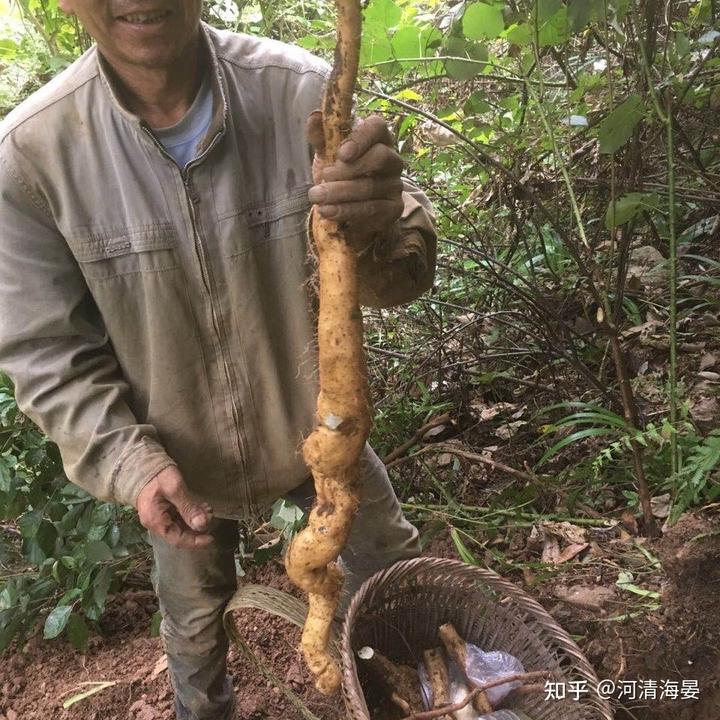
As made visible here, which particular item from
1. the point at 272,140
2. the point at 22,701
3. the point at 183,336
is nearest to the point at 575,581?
the point at 183,336

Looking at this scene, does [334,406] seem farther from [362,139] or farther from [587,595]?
[587,595]

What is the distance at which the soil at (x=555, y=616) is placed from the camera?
5.56 ft

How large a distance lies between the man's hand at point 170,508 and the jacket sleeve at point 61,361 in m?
0.02

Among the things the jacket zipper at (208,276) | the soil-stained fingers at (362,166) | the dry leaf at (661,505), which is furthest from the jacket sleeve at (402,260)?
the dry leaf at (661,505)

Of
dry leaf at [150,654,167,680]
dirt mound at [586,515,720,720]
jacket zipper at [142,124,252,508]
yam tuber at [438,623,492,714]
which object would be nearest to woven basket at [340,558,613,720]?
yam tuber at [438,623,492,714]

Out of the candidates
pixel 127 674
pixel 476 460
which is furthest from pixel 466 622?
pixel 127 674

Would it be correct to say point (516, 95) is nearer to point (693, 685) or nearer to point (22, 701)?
point (693, 685)

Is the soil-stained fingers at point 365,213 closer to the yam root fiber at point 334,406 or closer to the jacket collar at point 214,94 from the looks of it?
the yam root fiber at point 334,406

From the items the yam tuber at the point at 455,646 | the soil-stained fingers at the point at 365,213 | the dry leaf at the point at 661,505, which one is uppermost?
the soil-stained fingers at the point at 365,213

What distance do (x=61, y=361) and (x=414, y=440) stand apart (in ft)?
4.86

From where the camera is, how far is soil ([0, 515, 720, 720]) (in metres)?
1.69

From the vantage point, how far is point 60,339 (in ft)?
4.77

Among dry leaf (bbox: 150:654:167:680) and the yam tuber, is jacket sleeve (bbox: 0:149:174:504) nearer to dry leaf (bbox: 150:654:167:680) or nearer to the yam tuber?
the yam tuber

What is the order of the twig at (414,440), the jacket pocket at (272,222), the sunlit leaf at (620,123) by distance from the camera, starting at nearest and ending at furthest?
A: the jacket pocket at (272,222), the sunlit leaf at (620,123), the twig at (414,440)
